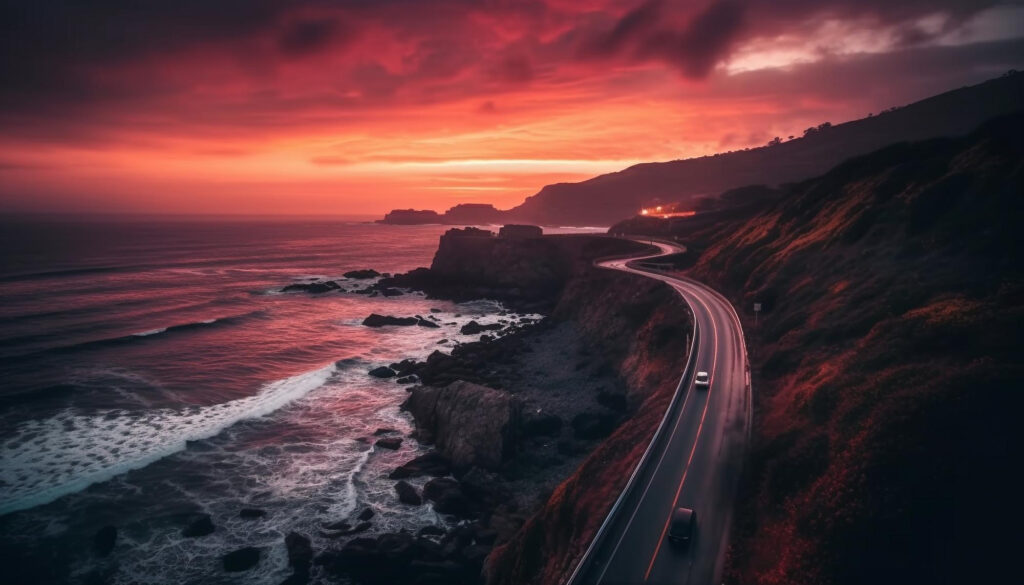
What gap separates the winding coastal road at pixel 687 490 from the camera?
1744 centimetres

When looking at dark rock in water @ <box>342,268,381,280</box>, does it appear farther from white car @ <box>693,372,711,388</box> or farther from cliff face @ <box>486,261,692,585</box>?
white car @ <box>693,372,711,388</box>

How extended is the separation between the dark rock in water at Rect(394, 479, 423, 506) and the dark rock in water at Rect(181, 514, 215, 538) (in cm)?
1158

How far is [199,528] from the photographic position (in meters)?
29.2

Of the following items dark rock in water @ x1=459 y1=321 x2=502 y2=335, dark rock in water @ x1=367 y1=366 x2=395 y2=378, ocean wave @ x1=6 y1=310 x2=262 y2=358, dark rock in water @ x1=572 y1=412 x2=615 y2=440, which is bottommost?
dark rock in water @ x1=572 y1=412 x2=615 y2=440

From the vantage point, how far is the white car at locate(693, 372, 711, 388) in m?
31.5

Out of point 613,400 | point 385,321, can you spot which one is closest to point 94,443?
point 385,321

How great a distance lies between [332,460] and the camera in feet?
123

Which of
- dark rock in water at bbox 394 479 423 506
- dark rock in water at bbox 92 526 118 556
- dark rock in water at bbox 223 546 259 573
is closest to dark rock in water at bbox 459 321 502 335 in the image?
dark rock in water at bbox 394 479 423 506

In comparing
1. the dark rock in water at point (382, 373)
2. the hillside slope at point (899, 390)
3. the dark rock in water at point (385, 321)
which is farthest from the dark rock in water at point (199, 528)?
the dark rock in water at point (385, 321)

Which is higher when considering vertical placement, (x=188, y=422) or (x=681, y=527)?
(x=681, y=527)

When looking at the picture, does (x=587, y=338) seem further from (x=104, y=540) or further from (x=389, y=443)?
(x=104, y=540)

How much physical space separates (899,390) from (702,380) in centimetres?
1163

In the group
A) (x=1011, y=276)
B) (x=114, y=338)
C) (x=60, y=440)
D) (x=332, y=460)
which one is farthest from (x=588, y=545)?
(x=114, y=338)

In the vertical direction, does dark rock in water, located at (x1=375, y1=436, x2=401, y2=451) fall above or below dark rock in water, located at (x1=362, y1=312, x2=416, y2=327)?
below
